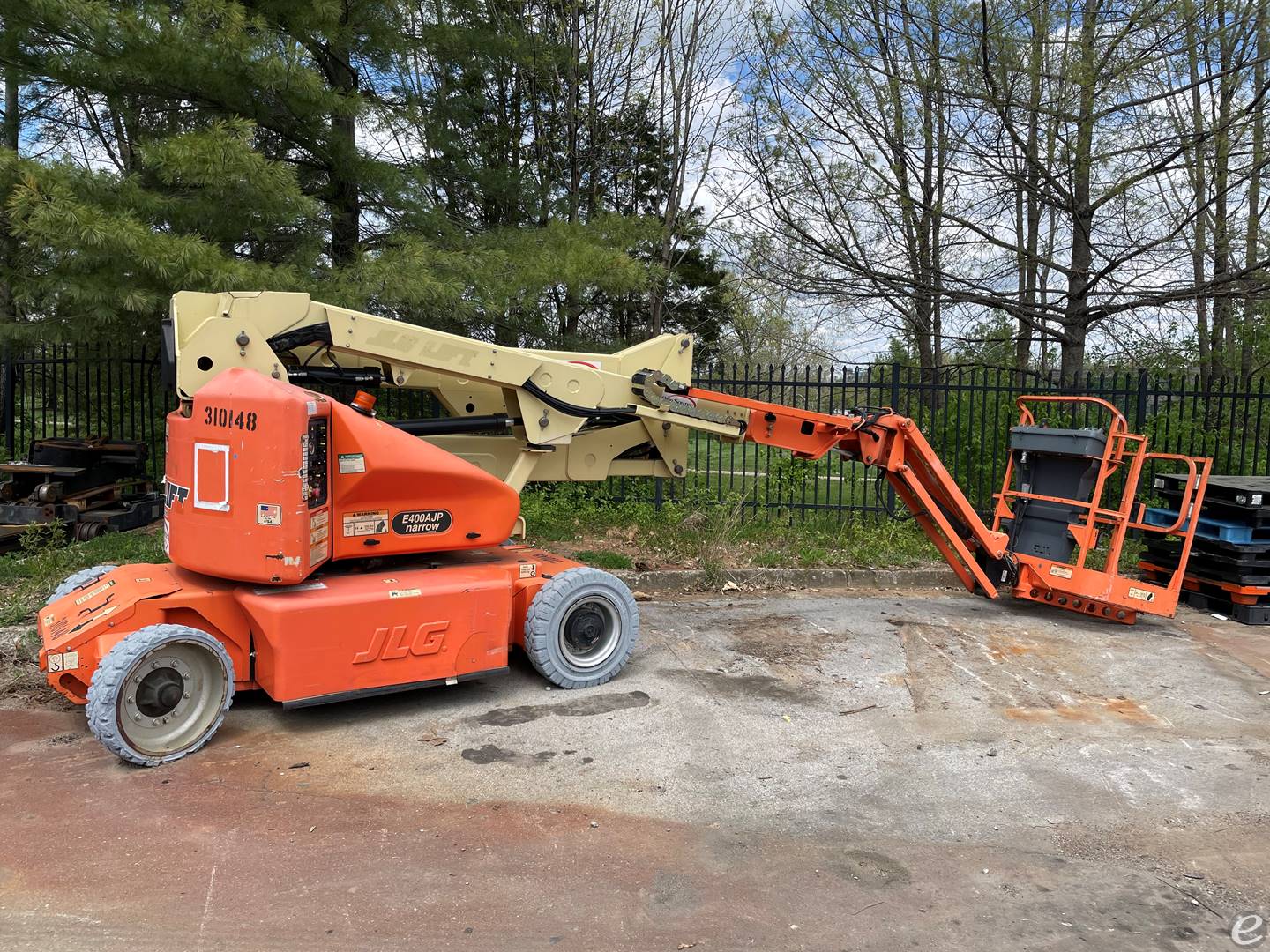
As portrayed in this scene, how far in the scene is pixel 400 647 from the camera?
5148mm

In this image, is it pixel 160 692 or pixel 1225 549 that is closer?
pixel 160 692

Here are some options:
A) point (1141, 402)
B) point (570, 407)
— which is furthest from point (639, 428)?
point (1141, 402)

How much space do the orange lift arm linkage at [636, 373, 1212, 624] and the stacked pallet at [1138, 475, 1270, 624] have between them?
21.1 inches

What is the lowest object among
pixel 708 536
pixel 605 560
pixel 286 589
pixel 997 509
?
pixel 605 560

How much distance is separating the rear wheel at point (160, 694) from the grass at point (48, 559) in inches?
114

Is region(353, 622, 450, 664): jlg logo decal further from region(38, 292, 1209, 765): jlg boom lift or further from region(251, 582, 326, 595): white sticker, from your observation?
region(251, 582, 326, 595): white sticker

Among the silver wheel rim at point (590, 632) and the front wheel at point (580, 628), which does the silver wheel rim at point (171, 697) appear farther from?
the silver wheel rim at point (590, 632)

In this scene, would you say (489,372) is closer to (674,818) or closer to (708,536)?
(674,818)

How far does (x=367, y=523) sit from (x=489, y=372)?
1.27 meters

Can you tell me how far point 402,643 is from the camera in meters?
5.15

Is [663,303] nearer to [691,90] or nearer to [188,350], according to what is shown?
[691,90]

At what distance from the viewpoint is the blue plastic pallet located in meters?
8.43

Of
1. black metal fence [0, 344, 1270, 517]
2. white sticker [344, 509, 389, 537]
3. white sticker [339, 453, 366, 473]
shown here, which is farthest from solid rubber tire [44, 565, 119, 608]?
black metal fence [0, 344, 1270, 517]

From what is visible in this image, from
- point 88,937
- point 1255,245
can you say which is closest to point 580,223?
point 88,937
